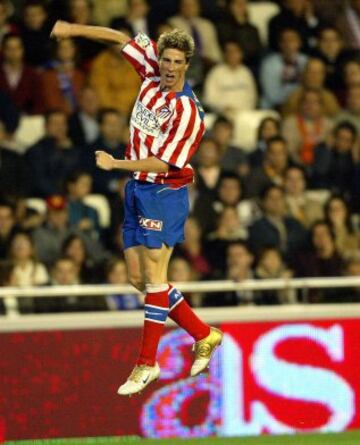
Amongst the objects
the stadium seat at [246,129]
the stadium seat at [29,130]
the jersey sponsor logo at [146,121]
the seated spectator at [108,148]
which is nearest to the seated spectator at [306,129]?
the stadium seat at [246,129]

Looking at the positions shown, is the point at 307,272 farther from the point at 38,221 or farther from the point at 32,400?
the point at 32,400

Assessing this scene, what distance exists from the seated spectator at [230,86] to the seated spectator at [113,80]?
751mm

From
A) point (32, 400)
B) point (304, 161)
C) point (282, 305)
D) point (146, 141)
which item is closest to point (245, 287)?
point (282, 305)

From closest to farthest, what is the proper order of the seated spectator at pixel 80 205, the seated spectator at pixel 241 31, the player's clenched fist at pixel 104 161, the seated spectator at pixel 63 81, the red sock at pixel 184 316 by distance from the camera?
1. the player's clenched fist at pixel 104 161
2. the red sock at pixel 184 316
3. the seated spectator at pixel 80 205
4. the seated spectator at pixel 63 81
5. the seated spectator at pixel 241 31

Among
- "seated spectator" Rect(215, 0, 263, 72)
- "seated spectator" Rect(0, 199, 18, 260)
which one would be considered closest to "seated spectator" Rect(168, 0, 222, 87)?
"seated spectator" Rect(215, 0, 263, 72)

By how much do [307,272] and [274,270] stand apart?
438mm

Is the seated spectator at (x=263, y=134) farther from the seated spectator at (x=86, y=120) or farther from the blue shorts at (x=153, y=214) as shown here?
the blue shorts at (x=153, y=214)

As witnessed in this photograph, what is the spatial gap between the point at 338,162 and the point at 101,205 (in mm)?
2278

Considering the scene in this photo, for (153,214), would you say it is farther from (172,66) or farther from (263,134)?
(263,134)

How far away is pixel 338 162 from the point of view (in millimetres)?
15602

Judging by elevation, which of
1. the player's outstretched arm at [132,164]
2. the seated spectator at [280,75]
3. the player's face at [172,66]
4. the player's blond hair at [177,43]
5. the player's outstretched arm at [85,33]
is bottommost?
the player's outstretched arm at [132,164]

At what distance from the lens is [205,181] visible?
1485 centimetres

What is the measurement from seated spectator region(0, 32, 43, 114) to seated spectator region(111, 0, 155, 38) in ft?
3.20

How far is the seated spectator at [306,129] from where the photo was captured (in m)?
15.7
